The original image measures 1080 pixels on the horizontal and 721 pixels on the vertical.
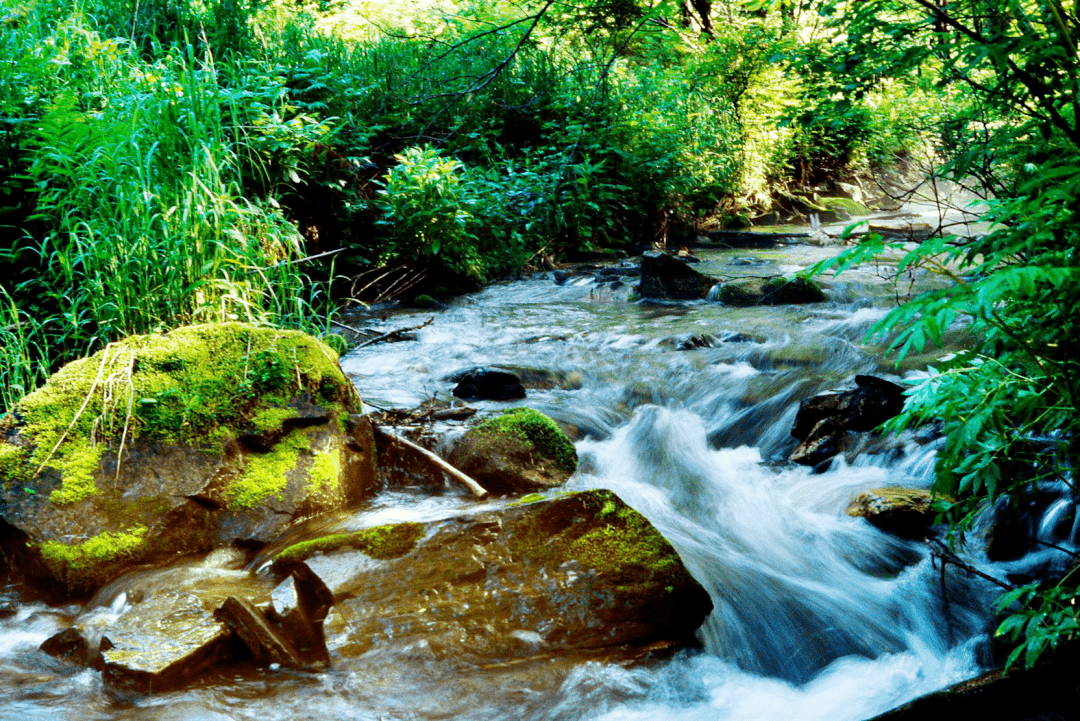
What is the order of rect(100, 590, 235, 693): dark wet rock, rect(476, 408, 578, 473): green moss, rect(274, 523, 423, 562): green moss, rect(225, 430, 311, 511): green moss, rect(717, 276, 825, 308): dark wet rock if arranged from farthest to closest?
1. rect(717, 276, 825, 308): dark wet rock
2. rect(476, 408, 578, 473): green moss
3. rect(225, 430, 311, 511): green moss
4. rect(274, 523, 423, 562): green moss
5. rect(100, 590, 235, 693): dark wet rock

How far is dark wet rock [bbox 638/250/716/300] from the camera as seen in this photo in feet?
29.5

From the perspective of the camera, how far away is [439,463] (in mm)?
4062

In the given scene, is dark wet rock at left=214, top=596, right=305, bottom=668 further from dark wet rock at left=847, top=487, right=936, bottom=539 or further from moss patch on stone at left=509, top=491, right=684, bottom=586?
dark wet rock at left=847, top=487, right=936, bottom=539

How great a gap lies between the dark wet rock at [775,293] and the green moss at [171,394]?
5681 mm

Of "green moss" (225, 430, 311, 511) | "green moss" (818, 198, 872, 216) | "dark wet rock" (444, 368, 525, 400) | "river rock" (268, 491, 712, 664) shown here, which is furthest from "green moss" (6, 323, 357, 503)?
"green moss" (818, 198, 872, 216)

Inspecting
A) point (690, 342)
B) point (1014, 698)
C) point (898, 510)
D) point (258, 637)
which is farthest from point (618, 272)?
point (1014, 698)

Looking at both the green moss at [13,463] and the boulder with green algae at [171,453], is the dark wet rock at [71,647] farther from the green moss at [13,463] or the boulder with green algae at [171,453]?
the green moss at [13,463]

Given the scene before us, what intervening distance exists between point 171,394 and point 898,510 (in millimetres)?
3476

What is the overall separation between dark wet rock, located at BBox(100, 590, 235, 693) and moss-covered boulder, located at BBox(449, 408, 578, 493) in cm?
159

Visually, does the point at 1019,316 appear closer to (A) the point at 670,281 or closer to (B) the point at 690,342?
(B) the point at 690,342

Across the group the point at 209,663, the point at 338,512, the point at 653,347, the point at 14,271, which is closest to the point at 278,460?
the point at 338,512

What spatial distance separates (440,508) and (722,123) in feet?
38.1

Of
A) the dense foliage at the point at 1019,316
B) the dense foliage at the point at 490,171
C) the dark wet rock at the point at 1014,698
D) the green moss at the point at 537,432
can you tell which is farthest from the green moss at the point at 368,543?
the dense foliage at the point at 1019,316

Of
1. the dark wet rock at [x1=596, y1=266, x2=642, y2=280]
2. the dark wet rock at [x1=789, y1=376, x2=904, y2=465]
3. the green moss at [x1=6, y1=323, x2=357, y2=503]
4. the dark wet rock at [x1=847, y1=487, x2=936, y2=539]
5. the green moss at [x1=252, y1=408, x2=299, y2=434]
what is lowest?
the dark wet rock at [x1=847, y1=487, x2=936, y2=539]
